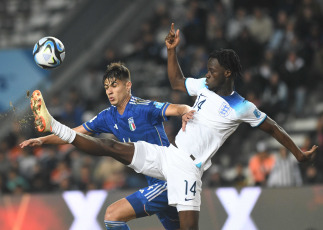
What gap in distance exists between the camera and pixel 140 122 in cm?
700

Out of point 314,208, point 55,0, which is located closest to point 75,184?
point 314,208

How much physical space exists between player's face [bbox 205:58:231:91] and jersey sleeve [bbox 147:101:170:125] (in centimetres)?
53

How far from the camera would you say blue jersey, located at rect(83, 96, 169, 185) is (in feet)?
22.9

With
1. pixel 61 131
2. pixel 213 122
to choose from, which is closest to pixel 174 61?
pixel 213 122

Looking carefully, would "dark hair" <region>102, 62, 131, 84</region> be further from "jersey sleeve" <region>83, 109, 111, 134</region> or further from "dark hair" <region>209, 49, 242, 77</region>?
"dark hair" <region>209, 49, 242, 77</region>

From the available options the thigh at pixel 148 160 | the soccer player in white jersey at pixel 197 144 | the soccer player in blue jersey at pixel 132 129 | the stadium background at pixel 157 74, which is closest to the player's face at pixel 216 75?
the soccer player in white jersey at pixel 197 144

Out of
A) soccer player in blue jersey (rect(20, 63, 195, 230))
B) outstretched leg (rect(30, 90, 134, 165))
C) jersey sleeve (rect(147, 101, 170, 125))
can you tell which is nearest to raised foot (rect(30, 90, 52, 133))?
outstretched leg (rect(30, 90, 134, 165))

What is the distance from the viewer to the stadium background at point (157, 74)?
12.1m

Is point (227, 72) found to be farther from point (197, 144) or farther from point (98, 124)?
point (98, 124)

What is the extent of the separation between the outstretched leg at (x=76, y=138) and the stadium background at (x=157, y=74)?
2878 mm

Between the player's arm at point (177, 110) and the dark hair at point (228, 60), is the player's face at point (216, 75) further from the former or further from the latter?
the player's arm at point (177, 110)

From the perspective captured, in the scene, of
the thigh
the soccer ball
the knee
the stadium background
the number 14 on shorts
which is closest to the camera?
the number 14 on shorts

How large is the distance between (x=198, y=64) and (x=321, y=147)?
3.18 metres

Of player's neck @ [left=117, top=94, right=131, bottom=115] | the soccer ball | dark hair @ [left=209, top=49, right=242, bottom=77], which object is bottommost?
player's neck @ [left=117, top=94, right=131, bottom=115]
